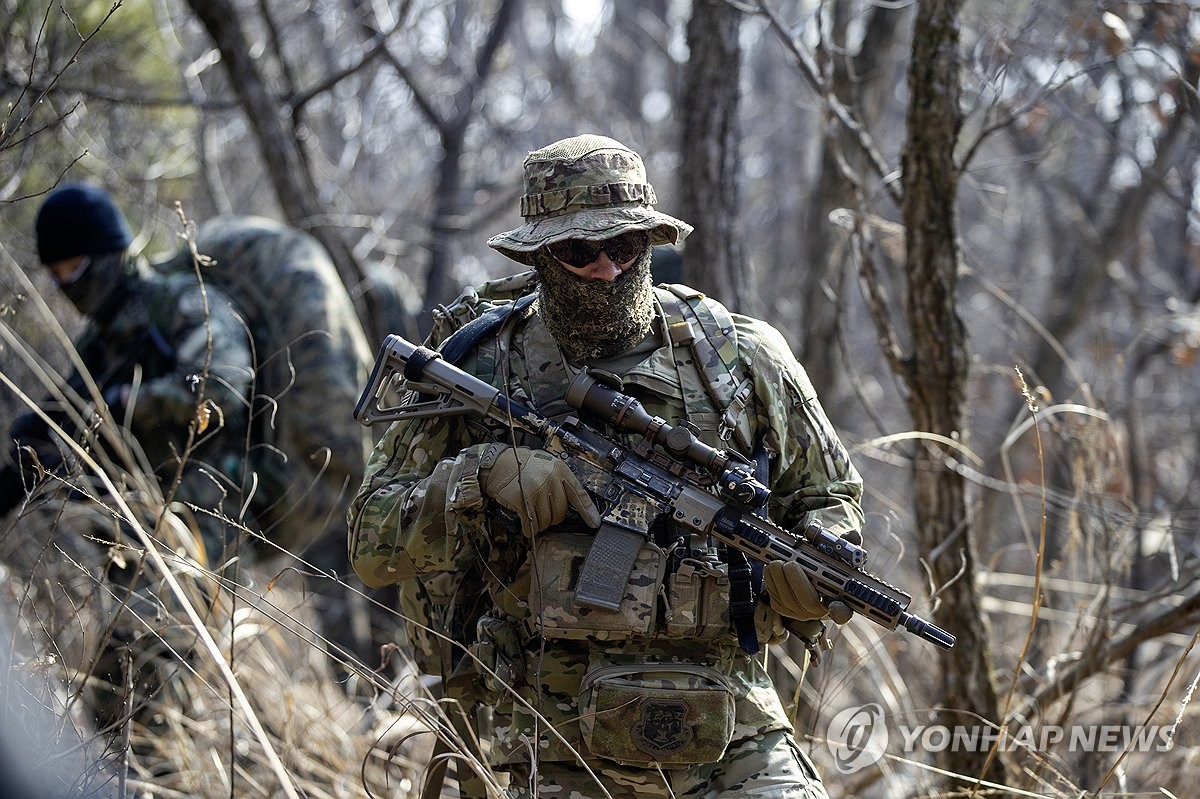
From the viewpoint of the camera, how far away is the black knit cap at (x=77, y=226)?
484cm

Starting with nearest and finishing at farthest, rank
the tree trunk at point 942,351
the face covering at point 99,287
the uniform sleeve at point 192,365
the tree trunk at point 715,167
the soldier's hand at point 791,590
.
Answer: the soldier's hand at point 791,590, the tree trunk at point 942,351, the uniform sleeve at point 192,365, the tree trunk at point 715,167, the face covering at point 99,287

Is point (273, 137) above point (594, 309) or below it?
above

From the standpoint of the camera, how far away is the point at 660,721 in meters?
2.67

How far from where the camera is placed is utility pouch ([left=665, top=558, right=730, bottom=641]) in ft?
9.03

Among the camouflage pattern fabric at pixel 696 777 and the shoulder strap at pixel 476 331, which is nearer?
the camouflage pattern fabric at pixel 696 777

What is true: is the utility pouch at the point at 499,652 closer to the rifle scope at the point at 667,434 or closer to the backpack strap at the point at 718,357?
the rifle scope at the point at 667,434

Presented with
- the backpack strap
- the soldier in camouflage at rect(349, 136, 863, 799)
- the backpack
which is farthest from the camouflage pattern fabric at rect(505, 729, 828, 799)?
the backpack

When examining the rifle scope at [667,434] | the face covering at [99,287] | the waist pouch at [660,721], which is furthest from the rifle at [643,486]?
the face covering at [99,287]

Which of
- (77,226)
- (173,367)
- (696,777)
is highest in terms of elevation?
(77,226)

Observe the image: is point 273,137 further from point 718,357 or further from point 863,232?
point 718,357

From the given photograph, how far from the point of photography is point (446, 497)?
Result: 2738 mm

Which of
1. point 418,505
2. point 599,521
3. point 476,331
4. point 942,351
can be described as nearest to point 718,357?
point 599,521

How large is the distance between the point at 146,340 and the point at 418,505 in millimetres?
2726

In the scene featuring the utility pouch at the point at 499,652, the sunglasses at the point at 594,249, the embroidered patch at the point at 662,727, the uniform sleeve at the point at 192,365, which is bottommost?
the embroidered patch at the point at 662,727
